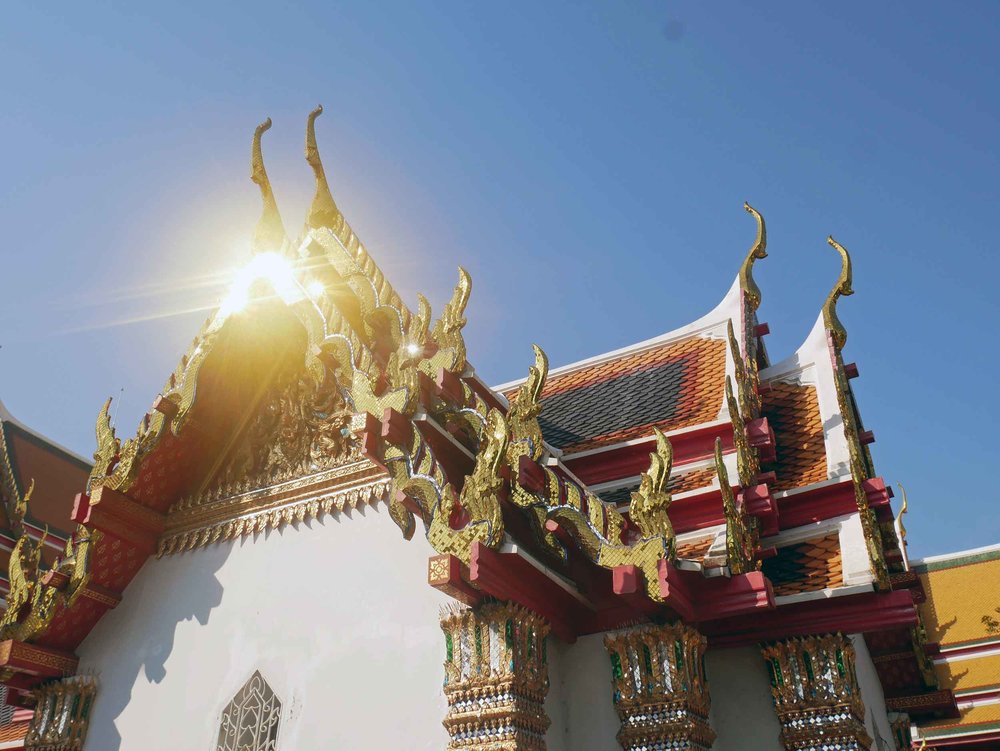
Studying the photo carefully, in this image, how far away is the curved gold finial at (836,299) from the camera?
26.9 feet

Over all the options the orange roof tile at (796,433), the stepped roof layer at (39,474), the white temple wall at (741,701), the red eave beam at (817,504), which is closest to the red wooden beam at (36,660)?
the white temple wall at (741,701)

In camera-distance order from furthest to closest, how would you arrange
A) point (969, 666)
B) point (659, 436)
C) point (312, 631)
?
point (969, 666) < point (312, 631) < point (659, 436)

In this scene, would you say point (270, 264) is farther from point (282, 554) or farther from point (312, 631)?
point (312, 631)

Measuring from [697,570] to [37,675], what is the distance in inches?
175

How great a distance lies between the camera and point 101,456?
21.1ft

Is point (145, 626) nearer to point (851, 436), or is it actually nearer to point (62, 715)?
point (62, 715)

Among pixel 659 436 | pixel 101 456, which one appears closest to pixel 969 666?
pixel 659 436

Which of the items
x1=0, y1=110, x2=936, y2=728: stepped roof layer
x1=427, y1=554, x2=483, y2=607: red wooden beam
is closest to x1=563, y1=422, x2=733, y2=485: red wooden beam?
x1=0, y1=110, x2=936, y2=728: stepped roof layer

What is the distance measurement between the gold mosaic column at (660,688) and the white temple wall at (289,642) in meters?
0.94

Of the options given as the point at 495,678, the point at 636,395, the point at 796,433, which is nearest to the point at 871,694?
the point at 796,433

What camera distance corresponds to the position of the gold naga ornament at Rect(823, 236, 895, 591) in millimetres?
5375

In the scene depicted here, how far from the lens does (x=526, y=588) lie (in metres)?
4.90

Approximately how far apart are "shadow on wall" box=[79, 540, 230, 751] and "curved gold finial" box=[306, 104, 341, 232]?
2491 mm

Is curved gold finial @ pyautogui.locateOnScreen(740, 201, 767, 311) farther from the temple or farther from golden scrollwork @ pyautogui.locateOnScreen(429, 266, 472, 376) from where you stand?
golden scrollwork @ pyautogui.locateOnScreen(429, 266, 472, 376)
